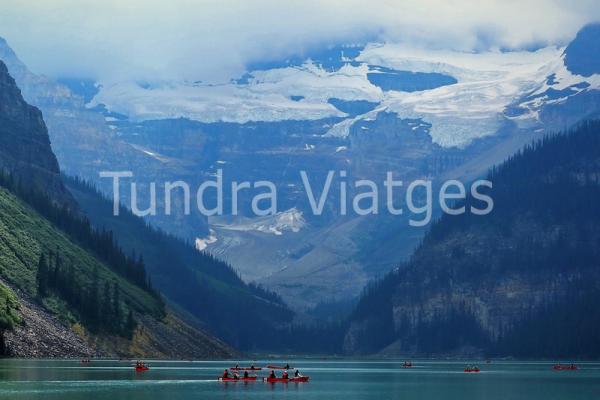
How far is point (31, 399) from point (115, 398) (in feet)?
43.8

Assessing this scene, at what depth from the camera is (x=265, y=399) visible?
7721 inches

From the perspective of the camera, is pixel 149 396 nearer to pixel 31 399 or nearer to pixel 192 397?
pixel 192 397

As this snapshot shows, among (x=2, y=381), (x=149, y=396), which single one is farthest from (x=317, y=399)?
(x=2, y=381)

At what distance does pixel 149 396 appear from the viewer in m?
189

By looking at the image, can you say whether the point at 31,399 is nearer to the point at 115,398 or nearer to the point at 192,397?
the point at 115,398

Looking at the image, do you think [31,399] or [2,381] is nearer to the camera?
[31,399]

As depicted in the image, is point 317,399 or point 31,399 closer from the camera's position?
point 31,399

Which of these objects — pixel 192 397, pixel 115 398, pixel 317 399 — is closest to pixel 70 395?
pixel 115 398

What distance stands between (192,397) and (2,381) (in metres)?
26.2

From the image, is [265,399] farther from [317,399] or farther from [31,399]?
[31,399]

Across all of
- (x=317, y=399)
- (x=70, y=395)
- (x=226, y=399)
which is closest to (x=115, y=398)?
(x=70, y=395)

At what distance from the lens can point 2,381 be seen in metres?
195

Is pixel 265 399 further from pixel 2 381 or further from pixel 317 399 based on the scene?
pixel 2 381

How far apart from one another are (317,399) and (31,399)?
143 feet
